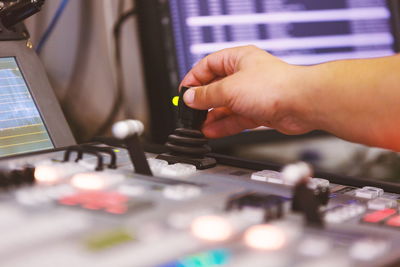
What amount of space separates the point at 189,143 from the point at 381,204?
0.31 metres

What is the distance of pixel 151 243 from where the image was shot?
43 cm

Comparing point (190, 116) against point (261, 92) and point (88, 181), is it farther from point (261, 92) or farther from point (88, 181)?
point (88, 181)

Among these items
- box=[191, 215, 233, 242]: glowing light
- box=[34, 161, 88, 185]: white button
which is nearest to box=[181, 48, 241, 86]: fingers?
box=[34, 161, 88, 185]: white button

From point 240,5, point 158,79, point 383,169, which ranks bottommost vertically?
point 383,169

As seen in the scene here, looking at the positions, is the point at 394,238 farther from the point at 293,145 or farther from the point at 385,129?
the point at 293,145

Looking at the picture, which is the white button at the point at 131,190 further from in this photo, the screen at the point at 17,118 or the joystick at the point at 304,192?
the screen at the point at 17,118

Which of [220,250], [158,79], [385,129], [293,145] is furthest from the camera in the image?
[293,145]

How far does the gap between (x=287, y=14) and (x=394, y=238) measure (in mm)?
802

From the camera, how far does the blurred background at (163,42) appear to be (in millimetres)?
1131

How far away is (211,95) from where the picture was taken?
817 millimetres

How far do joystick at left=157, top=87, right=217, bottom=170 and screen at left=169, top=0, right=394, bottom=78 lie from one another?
0.31 m

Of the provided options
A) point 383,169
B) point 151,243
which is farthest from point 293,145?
point 151,243

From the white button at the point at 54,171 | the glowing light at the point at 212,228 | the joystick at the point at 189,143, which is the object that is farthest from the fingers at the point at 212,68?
the glowing light at the point at 212,228

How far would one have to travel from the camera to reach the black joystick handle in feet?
2.71
